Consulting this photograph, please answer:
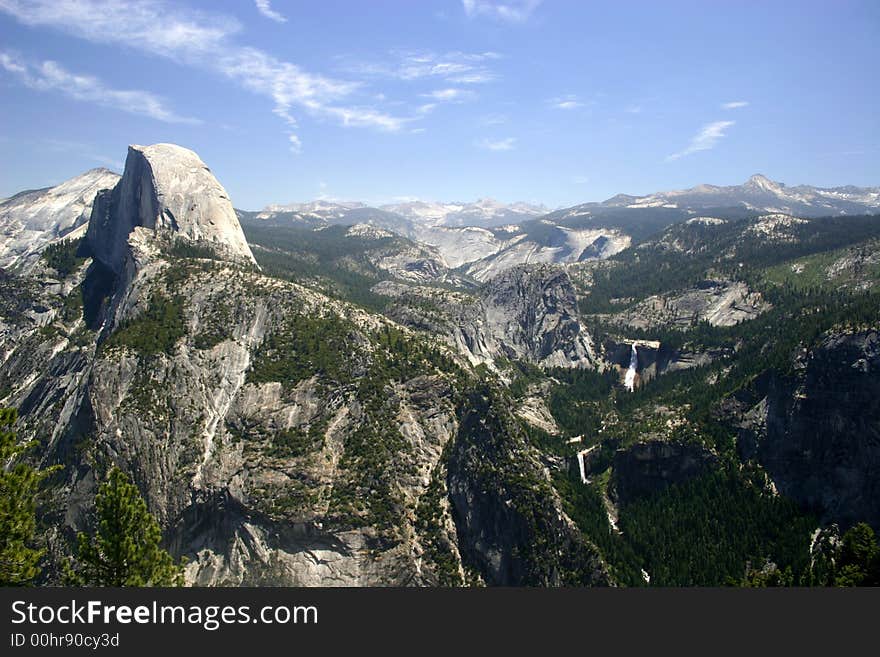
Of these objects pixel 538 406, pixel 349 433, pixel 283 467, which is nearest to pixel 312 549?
pixel 283 467

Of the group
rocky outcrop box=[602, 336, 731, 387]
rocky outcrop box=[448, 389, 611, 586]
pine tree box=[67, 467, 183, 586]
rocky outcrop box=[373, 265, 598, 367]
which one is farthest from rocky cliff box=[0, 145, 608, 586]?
rocky outcrop box=[602, 336, 731, 387]

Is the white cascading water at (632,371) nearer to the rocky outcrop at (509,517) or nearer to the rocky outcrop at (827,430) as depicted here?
the rocky outcrop at (827,430)

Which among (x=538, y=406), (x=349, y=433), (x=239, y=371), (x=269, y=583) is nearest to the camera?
(x=269, y=583)

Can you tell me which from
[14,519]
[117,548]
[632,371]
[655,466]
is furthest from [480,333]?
[14,519]

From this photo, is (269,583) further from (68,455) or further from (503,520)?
(68,455)

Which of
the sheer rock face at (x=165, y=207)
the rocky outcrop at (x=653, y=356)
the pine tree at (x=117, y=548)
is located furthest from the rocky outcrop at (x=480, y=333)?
the pine tree at (x=117, y=548)

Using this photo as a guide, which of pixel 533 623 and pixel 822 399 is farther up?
pixel 533 623
